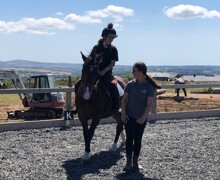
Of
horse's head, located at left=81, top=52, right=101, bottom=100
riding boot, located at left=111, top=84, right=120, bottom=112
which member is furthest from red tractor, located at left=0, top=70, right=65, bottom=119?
horse's head, located at left=81, top=52, right=101, bottom=100

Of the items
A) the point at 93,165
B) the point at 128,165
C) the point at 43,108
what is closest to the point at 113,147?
the point at 93,165

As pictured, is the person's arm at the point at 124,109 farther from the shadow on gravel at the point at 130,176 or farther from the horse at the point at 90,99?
the horse at the point at 90,99

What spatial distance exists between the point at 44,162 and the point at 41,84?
11702 millimetres

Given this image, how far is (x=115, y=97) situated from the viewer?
8469mm

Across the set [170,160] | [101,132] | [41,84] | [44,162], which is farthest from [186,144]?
[41,84]

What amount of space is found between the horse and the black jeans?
40.9 inches

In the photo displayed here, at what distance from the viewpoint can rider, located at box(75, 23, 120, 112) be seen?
815 centimetres

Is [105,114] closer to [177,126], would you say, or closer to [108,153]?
[108,153]

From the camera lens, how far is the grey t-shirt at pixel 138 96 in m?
6.79

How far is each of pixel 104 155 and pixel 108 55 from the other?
74.9 inches

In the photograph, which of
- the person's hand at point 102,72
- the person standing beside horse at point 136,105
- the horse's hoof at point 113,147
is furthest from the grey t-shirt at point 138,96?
the horse's hoof at point 113,147

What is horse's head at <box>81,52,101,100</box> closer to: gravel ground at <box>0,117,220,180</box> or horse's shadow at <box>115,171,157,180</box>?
gravel ground at <box>0,117,220,180</box>

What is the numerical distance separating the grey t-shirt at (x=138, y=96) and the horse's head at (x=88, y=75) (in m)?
1.03

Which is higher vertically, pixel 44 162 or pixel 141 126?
pixel 141 126
